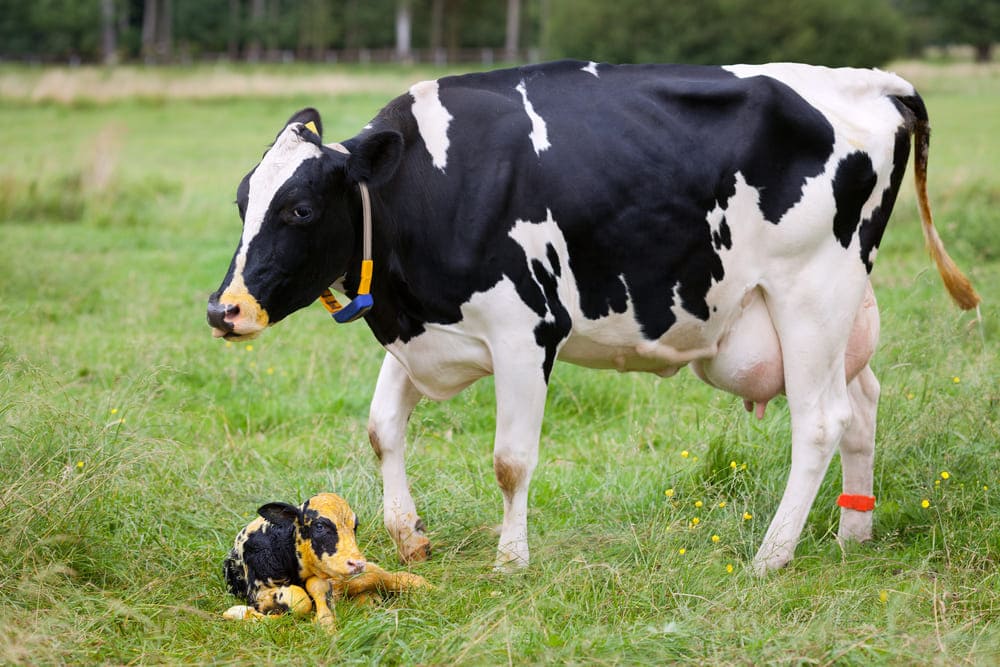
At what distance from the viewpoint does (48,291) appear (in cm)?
937

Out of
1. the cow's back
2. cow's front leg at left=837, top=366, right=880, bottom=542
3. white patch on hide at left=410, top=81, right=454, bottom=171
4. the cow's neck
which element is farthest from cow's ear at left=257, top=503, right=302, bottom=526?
cow's front leg at left=837, top=366, right=880, bottom=542

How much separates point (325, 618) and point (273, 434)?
2527 mm

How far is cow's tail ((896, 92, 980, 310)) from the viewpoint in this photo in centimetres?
502

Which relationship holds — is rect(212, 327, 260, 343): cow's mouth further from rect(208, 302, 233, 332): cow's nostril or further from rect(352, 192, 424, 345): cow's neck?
rect(352, 192, 424, 345): cow's neck

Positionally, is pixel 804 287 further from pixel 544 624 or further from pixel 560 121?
pixel 544 624

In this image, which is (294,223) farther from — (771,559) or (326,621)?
(771,559)

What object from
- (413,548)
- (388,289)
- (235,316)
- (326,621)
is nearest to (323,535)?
(326,621)

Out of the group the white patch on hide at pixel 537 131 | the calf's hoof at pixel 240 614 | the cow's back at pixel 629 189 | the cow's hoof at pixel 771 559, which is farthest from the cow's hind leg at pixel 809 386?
the calf's hoof at pixel 240 614

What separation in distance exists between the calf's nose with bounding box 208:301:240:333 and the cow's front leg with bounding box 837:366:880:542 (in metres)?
2.67

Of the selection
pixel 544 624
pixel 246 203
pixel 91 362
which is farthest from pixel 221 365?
pixel 544 624

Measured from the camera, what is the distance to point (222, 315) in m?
4.03

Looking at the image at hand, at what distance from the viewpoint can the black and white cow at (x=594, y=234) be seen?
438 centimetres

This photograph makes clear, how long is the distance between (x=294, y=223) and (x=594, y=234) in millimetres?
1148

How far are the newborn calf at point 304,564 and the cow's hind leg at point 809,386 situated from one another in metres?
1.57
